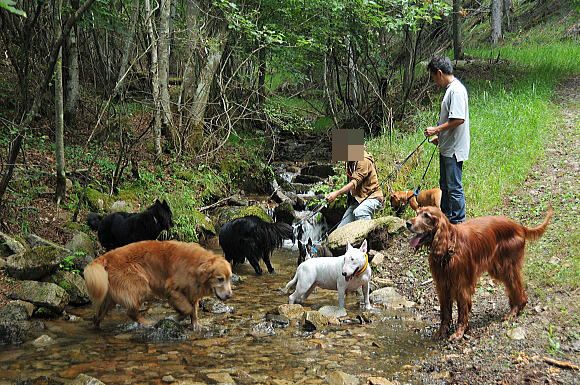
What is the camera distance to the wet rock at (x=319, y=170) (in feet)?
50.3

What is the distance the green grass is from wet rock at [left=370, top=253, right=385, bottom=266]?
5.18ft

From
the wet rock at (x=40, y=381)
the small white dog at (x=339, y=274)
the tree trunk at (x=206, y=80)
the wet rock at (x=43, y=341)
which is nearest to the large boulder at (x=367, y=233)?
the small white dog at (x=339, y=274)

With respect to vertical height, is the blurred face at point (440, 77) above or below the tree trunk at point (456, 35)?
below

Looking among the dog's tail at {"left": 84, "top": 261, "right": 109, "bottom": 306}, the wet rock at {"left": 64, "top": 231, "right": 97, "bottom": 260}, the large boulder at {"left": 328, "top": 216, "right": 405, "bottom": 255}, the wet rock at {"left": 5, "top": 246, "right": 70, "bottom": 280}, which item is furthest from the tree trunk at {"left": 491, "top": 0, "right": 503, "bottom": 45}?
the dog's tail at {"left": 84, "top": 261, "right": 109, "bottom": 306}

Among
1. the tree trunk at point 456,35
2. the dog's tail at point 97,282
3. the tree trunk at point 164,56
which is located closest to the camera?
the dog's tail at point 97,282

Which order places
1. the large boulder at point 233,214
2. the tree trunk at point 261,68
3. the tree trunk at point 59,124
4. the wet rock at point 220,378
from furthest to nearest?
the tree trunk at point 261,68
the large boulder at point 233,214
the tree trunk at point 59,124
the wet rock at point 220,378

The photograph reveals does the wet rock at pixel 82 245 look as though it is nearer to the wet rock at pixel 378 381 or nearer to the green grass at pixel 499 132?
the wet rock at pixel 378 381

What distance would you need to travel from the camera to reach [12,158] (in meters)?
6.78

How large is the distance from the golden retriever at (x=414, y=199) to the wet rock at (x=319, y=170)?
5.91 metres

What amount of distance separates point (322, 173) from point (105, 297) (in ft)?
33.7

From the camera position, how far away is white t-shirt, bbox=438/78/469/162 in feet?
20.0

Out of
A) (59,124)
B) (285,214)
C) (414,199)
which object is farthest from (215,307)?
(285,214)

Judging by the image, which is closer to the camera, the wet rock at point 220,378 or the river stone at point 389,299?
the wet rock at point 220,378

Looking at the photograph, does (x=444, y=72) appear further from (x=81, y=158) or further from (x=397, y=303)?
(x=81, y=158)
